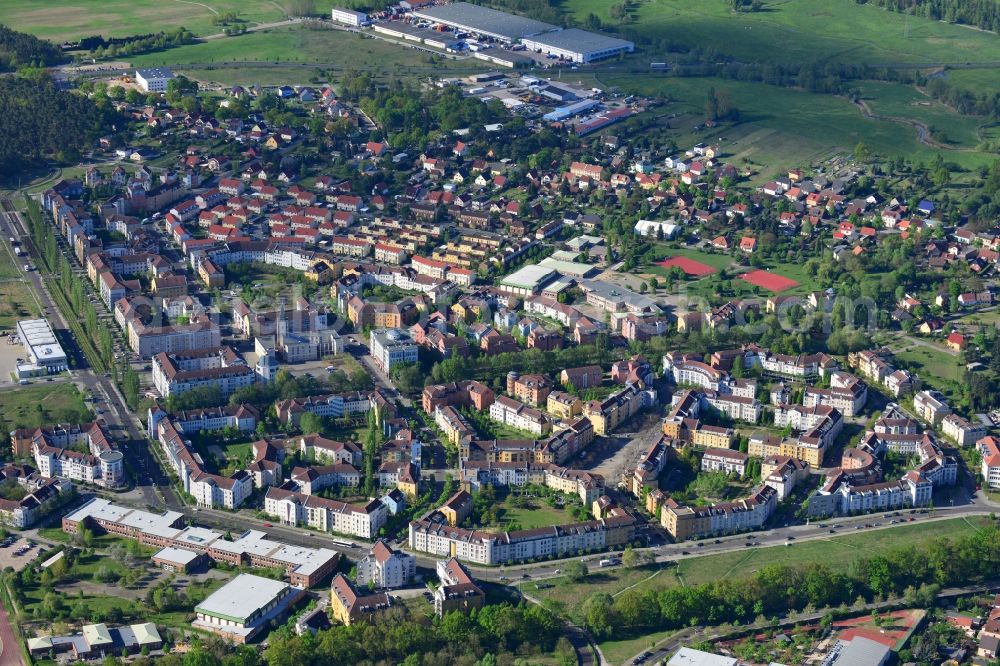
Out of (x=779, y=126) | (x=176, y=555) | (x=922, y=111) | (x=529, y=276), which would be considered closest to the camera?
(x=176, y=555)

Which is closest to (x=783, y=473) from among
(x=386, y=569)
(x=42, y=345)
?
(x=386, y=569)

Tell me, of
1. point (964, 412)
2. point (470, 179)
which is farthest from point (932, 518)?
point (470, 179)

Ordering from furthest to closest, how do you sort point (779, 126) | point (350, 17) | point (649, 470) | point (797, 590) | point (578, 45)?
point (350, 17) → point (578, 45) → point (779, 126) → point (649, 470) → point (797, 590)

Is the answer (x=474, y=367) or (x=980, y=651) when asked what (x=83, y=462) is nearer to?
(x=474, y=367)

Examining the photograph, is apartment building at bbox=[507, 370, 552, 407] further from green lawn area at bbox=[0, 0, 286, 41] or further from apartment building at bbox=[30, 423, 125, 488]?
green lawn area at bbox=[0, 0, 286, 41]

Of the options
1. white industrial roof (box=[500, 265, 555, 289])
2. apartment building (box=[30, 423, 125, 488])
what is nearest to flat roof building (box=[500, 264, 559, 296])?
white industrial roof (box=[500, 265, 555, 289])

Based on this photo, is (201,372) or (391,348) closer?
(201,372)

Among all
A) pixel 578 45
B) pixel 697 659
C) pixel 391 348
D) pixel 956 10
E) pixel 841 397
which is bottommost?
pixel 697 659

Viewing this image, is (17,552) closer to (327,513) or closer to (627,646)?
(327,513)
